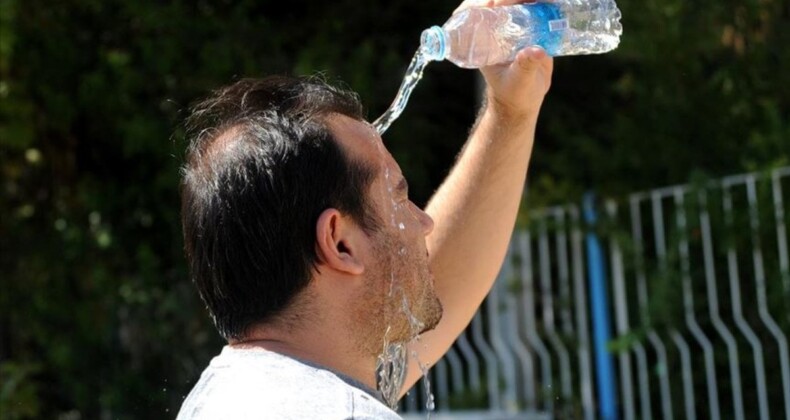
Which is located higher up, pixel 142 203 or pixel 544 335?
pixel 142 203

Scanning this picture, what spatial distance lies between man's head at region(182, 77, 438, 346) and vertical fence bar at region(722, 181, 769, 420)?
3033 mm

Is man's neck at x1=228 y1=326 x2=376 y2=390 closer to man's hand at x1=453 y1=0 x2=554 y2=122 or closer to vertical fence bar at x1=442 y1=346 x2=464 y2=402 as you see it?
man's hand at x1=453 y1=0 x2=554 y2=122

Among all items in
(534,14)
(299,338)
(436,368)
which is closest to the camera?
(299,338)

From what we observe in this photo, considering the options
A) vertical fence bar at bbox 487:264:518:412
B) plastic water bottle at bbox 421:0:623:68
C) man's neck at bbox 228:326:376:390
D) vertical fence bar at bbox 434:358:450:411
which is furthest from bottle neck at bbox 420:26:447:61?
vertical fence bar at bbox 434:358:450:411

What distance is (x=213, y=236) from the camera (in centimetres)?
193

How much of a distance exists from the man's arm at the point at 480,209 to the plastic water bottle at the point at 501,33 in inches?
3.2

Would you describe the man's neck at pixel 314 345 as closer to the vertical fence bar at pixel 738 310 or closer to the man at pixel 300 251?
the man at pixel 300 251

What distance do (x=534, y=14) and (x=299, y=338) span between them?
91 centimetres

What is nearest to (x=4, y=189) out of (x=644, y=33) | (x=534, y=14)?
(x=644, y=33)

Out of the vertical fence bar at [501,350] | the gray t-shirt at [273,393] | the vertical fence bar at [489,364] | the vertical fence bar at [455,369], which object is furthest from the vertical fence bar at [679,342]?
the gray t-shirt at [273,393]

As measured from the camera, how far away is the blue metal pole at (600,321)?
5.24 metres

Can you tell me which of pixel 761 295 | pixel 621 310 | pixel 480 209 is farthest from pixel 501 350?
pixel 480 209

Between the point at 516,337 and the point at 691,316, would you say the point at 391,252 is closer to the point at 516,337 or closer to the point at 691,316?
the point at 691,316

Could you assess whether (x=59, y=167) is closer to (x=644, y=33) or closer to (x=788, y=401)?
(x=644, y=33)
